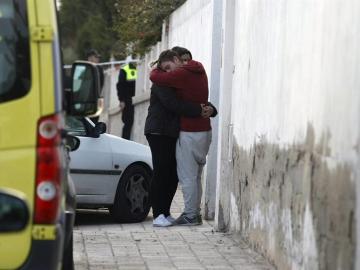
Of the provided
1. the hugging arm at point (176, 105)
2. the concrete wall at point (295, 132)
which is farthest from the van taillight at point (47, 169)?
the hugging arm at point (176, 105)

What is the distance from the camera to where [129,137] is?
68.4ft

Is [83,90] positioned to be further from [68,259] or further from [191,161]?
[191,161]

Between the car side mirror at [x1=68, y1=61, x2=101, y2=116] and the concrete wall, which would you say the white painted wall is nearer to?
the concrete wall

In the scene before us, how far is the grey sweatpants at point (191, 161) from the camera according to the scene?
1088cm

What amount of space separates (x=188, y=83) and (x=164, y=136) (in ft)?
2.00

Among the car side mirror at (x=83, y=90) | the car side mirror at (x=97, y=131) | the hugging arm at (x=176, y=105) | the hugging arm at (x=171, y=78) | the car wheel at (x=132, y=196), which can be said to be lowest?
the car wheel at (x=132, y=196)

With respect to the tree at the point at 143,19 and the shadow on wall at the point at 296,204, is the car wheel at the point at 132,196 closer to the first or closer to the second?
the shadow on wall at the point at 296,204

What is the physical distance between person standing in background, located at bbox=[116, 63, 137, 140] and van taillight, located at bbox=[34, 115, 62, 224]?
14.4 metres

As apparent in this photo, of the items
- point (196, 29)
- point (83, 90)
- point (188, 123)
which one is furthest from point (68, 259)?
point (196, 29)

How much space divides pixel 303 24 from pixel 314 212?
1381 millimetres

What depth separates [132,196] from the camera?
37.4 ft

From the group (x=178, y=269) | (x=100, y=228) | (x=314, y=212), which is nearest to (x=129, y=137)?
(x=100, y=228)

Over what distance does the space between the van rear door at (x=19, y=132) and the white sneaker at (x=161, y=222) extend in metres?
5.54

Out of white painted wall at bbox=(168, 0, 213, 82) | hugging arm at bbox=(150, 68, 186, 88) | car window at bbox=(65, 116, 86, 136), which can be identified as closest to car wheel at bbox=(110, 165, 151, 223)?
car window at bbox=(65, 116, 86, 136)
